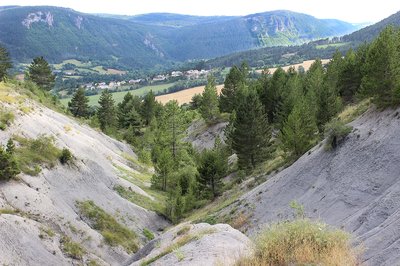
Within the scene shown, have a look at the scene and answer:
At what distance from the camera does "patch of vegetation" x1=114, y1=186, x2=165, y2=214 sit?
5347 centimetres

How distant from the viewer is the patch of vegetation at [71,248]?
35.0 m

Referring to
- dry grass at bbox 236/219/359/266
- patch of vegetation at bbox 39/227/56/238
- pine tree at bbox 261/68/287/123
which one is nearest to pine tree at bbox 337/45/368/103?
pine tree at bbox 261/68/287/123

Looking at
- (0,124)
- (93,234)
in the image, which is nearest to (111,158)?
(0,124)

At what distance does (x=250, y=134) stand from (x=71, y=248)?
98.6 feet

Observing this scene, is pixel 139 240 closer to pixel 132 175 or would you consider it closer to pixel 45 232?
pixel 45 232

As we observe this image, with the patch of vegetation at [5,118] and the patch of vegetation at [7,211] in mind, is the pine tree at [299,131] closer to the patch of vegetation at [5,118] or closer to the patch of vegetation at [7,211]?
the patch of vegetation at [7,211]

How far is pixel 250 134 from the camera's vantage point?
56.8 m

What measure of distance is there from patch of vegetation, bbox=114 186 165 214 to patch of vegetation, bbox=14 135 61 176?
9946 mm

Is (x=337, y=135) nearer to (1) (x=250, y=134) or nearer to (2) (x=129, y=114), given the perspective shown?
(1) (x=250, y=134)

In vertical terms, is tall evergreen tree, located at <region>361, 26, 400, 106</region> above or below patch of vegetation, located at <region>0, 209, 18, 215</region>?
above

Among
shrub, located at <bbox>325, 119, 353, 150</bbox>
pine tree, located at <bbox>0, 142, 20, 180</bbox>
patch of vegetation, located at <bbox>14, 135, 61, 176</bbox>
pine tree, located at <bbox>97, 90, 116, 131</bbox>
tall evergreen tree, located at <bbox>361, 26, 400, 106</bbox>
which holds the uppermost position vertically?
tall evergreen tree, located at <bbox>361, 26, 400, 106</bbox>

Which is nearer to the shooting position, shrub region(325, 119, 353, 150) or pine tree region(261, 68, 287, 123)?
shrub region(325, 119, 353, 150)

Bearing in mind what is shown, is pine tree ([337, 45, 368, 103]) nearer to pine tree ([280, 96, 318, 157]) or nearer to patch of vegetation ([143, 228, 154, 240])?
pine tree ([280, 96, 318, 157])

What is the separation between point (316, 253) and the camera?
473 inches
